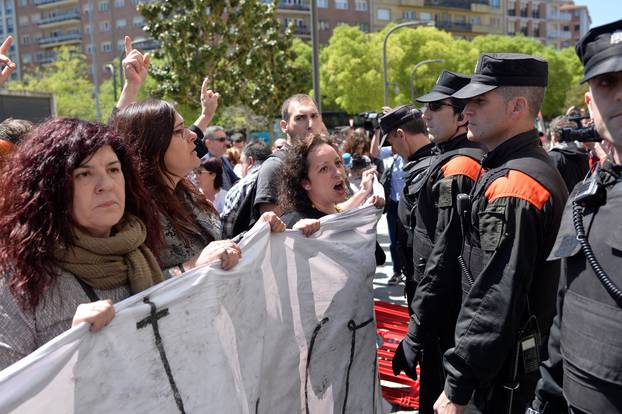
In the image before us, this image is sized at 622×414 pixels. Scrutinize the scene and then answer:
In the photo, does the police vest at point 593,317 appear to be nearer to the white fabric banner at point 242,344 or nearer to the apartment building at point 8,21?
the white fabric banner at point 242,344

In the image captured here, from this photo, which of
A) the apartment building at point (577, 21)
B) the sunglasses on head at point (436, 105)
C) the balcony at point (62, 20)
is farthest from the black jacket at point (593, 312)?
the apartment building at point (577, 21)

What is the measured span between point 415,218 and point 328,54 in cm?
5178

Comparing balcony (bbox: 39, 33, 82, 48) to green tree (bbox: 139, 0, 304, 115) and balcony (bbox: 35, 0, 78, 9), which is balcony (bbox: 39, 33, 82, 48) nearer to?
balcony (bbox: 35, 0, 78, 9)

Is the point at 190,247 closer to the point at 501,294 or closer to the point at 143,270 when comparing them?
the point at 143,270

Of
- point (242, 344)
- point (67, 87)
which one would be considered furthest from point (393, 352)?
point (67, 87)

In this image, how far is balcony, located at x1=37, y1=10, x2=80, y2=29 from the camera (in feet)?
258

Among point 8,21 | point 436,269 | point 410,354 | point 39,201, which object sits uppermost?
point 8,21

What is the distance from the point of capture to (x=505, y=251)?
98.0 inches

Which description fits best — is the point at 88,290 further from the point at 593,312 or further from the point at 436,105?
the point at 436,105

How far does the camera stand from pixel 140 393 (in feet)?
7.05

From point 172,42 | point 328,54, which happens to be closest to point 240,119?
point 328,54

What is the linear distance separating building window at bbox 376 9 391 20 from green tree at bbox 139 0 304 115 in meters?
57.5

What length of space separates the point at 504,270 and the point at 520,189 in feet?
1.11

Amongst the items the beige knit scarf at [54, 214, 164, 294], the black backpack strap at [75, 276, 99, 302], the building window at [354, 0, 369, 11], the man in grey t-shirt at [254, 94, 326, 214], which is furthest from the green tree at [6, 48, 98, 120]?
the black backpack strap at [75, 276, 99, 302]
